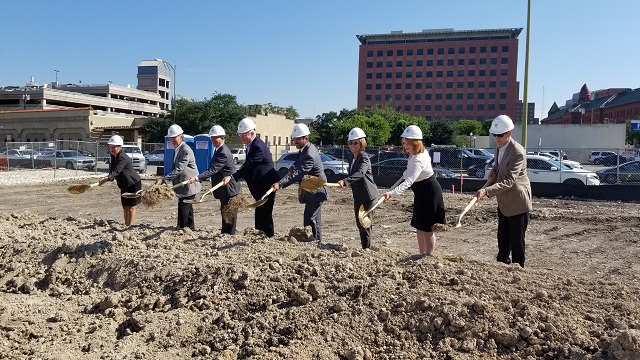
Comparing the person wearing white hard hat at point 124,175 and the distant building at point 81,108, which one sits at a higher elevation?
the distant building at point 81,108

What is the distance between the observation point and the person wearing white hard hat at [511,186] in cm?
510

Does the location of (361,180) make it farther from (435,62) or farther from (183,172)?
(435,62)

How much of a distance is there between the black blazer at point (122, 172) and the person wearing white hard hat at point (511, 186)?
16.8 ft

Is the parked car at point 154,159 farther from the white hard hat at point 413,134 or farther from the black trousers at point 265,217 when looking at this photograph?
the white hard hat at point 413,134

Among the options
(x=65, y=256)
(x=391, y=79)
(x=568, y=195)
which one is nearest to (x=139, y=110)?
(x=391, y=79)

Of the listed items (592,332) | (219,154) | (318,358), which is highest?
(219,154)

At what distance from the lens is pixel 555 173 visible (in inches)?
686

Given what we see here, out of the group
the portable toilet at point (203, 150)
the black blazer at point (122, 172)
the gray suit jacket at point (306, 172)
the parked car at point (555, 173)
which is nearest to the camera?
the gray suit jacket at point (306, 172)

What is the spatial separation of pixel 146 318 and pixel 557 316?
3.15 meters

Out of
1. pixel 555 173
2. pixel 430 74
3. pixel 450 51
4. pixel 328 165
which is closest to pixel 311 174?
pixel 555 173

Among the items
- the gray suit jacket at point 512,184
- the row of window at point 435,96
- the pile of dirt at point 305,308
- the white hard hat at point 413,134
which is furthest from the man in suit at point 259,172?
the row of window at point 435,96

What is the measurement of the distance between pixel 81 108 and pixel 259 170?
4761 cm

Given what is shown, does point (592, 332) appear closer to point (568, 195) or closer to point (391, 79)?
point (568, 195)

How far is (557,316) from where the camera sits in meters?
3.76
